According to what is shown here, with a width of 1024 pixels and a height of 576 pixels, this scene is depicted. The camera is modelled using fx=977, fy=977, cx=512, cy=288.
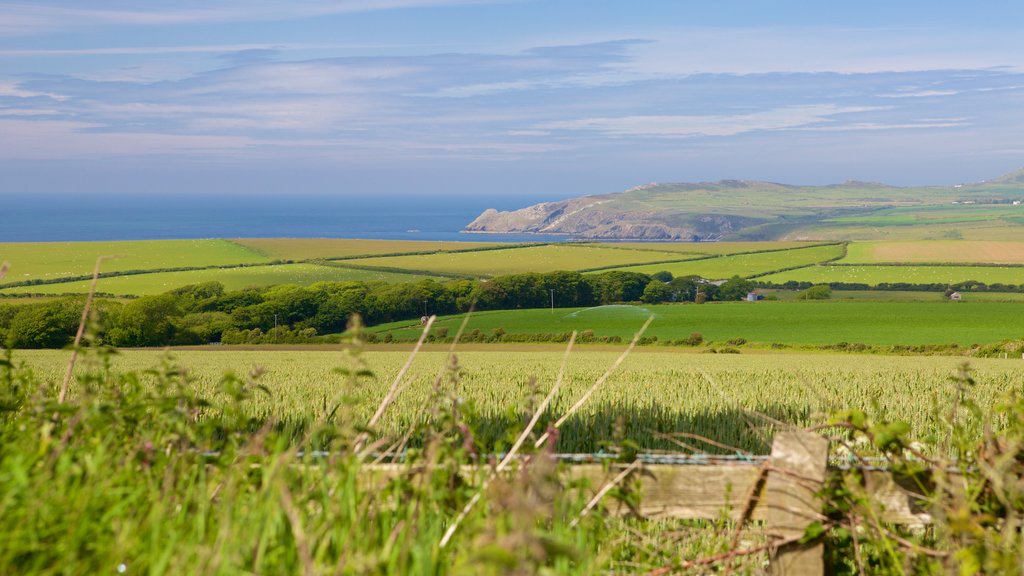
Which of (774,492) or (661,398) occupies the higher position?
(774,492)

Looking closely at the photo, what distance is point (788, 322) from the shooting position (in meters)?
62.7

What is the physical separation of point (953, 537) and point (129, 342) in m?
54.8

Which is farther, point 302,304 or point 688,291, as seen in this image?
point 688,291

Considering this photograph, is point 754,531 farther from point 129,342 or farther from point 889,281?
point 889,281

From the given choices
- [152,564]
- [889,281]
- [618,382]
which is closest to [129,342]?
[618,382]

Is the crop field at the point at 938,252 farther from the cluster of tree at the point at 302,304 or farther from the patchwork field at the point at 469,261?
the cluster of tree at the point at 302,304

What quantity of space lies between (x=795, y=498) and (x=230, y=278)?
3721 inches

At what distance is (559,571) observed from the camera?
297cm

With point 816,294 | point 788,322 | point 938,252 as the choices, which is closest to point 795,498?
point 788,322

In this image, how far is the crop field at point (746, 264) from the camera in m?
103

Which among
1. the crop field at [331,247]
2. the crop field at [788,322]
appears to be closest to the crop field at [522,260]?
the crop field at [331,247]

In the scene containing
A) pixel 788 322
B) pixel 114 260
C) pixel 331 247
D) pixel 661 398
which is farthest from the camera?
pixel 331 247

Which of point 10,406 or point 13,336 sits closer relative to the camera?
point 10,406

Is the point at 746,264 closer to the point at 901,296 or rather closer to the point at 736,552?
the point at 901,296
